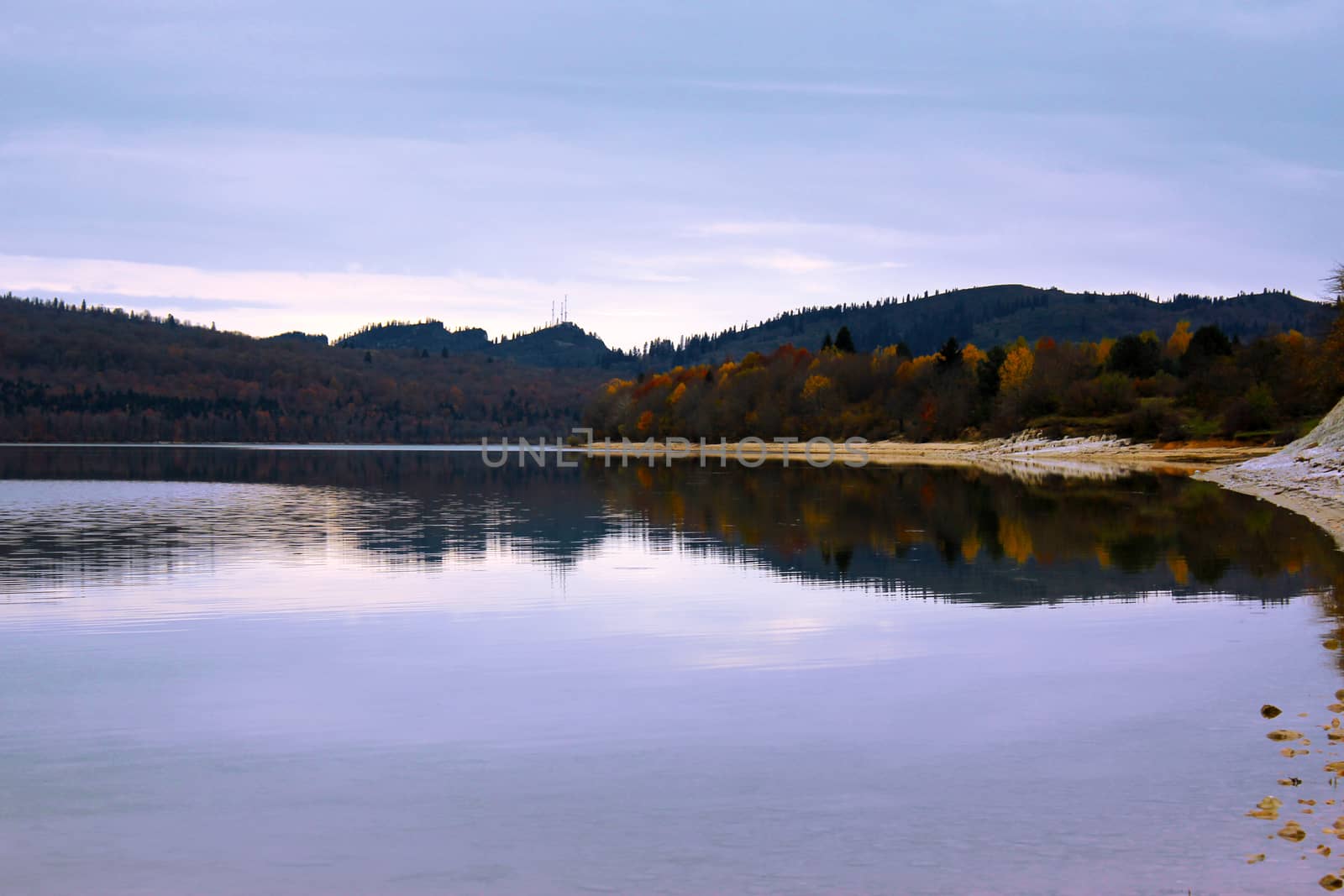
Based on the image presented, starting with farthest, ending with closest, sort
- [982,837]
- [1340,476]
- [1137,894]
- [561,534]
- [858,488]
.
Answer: [858,488] → [1340,476] → [561,534] → [982,837] → [1137,894]

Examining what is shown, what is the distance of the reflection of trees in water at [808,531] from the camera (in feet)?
71.2

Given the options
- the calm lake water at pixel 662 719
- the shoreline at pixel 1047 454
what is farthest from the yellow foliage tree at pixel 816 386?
the calm lake water at pixel 662 719

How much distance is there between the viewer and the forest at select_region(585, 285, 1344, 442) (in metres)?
77.2

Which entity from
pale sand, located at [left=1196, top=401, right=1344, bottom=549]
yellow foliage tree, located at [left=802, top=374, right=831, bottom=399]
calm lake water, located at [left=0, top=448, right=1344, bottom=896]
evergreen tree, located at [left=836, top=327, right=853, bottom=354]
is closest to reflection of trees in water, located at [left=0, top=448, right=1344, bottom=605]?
calm lake water, located at [left=0, top=448, right=1344, bottom=896]

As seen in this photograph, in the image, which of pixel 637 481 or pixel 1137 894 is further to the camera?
pixel 637 481

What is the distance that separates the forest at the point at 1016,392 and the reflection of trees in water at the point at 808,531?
2610 cm

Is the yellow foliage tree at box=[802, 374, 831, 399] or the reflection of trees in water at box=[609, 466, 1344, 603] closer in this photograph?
the reflection of trees in water at box=[609, 466, 1344, 603]

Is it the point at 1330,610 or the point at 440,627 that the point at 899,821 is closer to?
the point at 440,627

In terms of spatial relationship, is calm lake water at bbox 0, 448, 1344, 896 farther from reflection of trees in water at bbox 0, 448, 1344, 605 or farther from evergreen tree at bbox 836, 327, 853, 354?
evergreen tree at bbox 836, 327, 853, 354

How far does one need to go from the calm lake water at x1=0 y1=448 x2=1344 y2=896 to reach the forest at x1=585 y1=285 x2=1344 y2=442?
168 ft

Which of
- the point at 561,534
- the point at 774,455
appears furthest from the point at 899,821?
the point at 774,455

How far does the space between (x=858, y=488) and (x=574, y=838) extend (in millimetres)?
45499

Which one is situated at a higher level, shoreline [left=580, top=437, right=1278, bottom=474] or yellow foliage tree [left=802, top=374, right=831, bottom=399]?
yellow foliage tree [left=802, top=374, right=831, bottom=399]

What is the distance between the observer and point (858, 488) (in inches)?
2057
